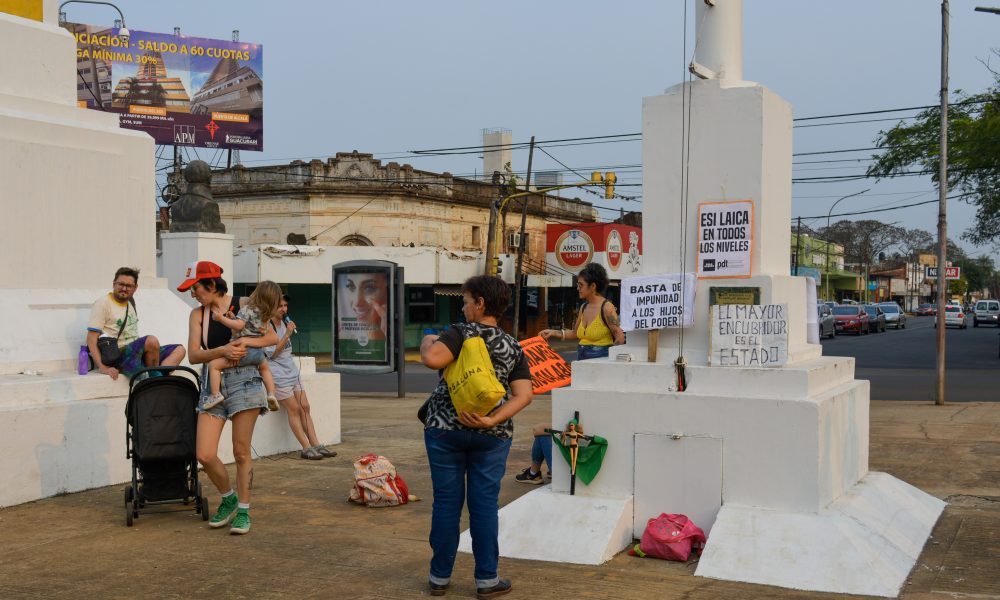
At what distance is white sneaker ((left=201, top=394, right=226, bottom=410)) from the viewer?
6633 mm

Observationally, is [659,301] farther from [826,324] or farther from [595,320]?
[826,324]

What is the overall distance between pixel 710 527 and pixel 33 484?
5081 mm

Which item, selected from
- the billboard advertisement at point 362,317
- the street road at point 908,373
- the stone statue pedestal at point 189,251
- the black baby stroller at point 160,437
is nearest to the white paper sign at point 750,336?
the black baby stroller at point 160,437

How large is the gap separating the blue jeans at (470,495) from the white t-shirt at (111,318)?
14.0 ft

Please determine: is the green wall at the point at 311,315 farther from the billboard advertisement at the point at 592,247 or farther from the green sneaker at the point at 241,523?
the green sneaker at the point at 241,523

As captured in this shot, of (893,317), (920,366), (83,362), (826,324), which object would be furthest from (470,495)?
(893,317)

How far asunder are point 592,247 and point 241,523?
108 ft

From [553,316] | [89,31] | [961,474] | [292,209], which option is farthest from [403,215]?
[961,474]

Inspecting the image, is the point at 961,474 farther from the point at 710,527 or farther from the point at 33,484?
the point at 33,484

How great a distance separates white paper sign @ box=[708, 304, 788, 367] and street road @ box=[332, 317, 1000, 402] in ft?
39.3

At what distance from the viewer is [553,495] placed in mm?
6508

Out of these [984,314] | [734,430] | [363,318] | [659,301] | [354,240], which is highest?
[354,240]

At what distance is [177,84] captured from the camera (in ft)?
137

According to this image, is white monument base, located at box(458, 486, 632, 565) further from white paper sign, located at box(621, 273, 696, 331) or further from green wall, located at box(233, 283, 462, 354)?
green wall, located at box(233, 283, 462, 354)
